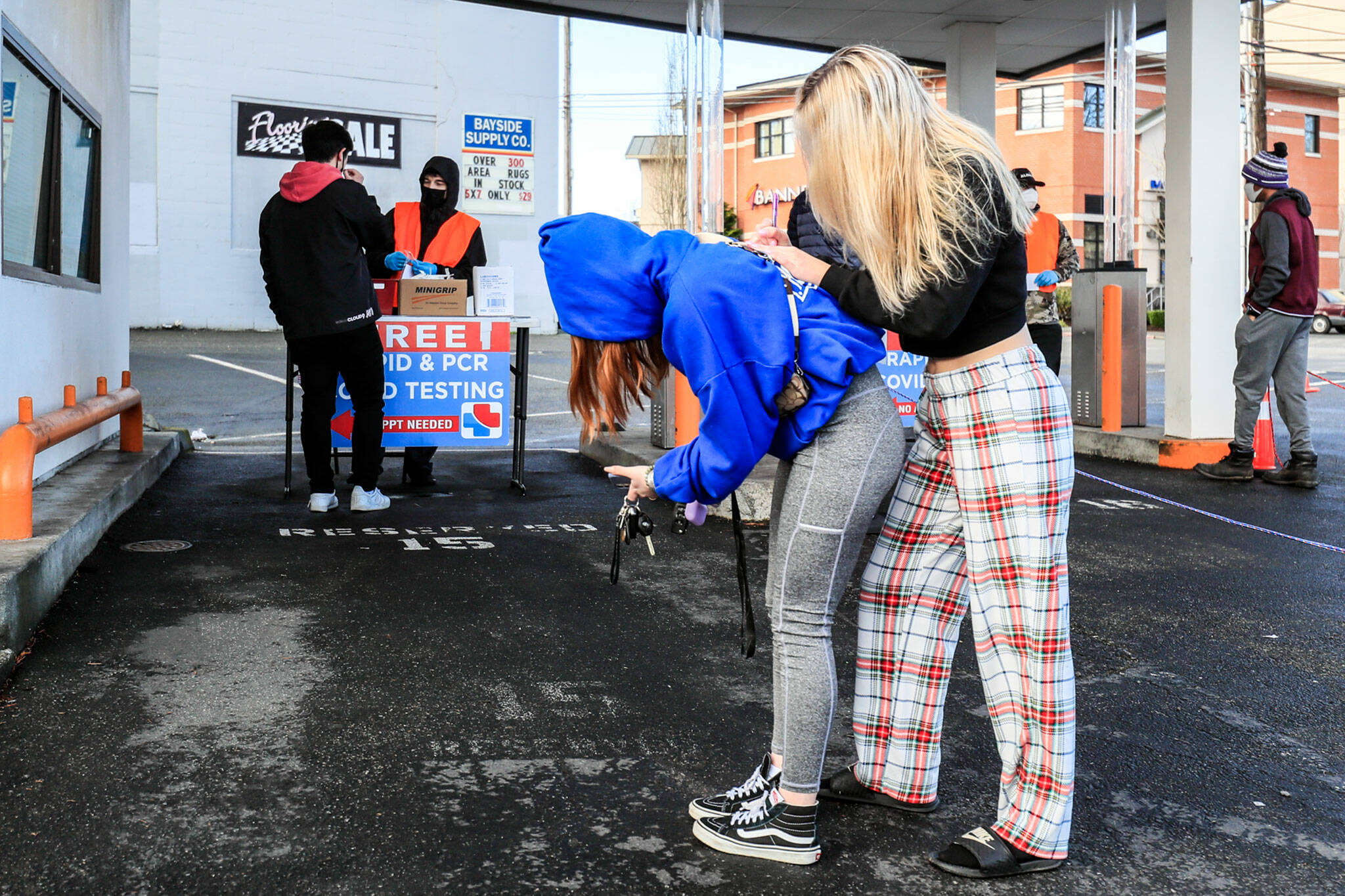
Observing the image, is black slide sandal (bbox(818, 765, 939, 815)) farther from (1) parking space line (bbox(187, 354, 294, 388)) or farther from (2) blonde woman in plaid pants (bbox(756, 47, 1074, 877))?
(1) parking space line (bbox(187, 354, 294, 388))

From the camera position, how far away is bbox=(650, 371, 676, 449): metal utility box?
8.91 metres

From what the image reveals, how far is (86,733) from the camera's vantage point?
3549 mm

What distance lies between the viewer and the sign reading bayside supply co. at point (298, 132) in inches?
974

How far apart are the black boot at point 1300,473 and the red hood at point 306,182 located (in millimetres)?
6312

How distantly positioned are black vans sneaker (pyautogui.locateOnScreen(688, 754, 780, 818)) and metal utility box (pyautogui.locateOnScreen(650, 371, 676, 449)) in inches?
230

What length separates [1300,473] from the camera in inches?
322

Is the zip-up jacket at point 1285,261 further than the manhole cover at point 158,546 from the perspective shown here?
Yes

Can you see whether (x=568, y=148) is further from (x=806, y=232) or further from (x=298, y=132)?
(x=806, y=232)

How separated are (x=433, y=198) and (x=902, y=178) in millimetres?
6272

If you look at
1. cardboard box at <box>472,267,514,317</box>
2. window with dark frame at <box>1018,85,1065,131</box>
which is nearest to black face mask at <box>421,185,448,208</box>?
cardboard box at <box>472,267,514,317</box>

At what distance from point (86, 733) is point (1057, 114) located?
43.5 m

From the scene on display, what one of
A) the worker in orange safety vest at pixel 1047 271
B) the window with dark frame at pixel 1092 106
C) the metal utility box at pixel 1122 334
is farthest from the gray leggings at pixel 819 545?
the window with dark frame at pixel 1092 106

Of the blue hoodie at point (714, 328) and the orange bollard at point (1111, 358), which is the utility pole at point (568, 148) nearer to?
the orange bollard at point (1111, 358)

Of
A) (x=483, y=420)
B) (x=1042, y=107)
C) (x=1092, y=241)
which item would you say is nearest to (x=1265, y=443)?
(x=483, y=420)
